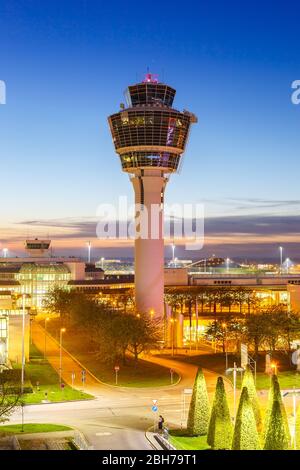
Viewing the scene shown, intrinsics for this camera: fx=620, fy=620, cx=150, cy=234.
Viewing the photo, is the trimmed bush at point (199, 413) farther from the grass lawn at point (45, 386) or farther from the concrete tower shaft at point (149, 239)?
the concrete tower shaft at point (149, 239)

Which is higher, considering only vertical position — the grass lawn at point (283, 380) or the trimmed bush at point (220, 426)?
the trimmed bush at point (220, 426)

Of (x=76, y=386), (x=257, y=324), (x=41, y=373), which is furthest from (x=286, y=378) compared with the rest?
(x=41, y=373)

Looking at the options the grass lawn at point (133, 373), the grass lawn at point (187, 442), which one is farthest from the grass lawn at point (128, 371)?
the grass lawn at point (187, 442)

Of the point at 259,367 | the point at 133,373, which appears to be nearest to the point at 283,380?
the point at 259,367

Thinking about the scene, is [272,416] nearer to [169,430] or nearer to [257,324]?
[169,430]

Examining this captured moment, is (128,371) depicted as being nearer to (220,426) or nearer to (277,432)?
(220,426)

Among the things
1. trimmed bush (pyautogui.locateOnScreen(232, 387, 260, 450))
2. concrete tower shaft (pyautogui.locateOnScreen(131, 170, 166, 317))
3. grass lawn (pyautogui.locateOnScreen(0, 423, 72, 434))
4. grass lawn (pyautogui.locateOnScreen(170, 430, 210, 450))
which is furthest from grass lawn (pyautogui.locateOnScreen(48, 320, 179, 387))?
trimmed bush (pyautogui.locateOnScreen(232, 387, 260, 450))

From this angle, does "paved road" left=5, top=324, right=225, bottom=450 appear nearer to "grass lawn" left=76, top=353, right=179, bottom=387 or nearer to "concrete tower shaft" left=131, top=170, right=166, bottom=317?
"grass lawn" left=76, top=353, right=179, bottom=387
